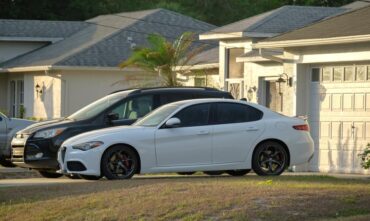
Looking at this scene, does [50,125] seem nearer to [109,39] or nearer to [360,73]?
[360,73]

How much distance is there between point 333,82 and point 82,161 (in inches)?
322

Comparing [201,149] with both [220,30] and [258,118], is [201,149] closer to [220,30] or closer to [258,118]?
[258,118]

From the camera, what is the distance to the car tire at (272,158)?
58.0ft

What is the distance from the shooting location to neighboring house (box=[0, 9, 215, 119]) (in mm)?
35438

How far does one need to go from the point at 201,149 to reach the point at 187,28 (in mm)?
22204

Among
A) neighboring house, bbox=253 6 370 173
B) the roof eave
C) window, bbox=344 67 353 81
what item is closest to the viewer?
the roof eave

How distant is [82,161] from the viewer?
17000 mm

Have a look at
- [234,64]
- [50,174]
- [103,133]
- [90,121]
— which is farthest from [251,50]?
[103,133]

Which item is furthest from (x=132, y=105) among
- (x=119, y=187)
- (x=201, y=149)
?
(x=119, y=187)

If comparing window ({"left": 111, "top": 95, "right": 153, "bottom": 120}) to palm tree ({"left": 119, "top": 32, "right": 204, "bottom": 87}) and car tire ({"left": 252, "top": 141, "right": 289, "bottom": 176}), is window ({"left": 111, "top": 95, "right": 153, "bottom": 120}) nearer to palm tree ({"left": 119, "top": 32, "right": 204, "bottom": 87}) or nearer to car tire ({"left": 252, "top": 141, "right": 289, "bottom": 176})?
car tire ({"left": 252, "top": 141, "right": 289, "bottom": 176})

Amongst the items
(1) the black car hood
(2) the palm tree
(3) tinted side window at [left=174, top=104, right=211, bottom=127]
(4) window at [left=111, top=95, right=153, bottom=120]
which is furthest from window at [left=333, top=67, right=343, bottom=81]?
(2) the palm tree

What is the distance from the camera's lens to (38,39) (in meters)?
40.8

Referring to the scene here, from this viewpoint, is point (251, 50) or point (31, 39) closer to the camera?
point (251, 50)

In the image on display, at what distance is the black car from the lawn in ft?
10.5
